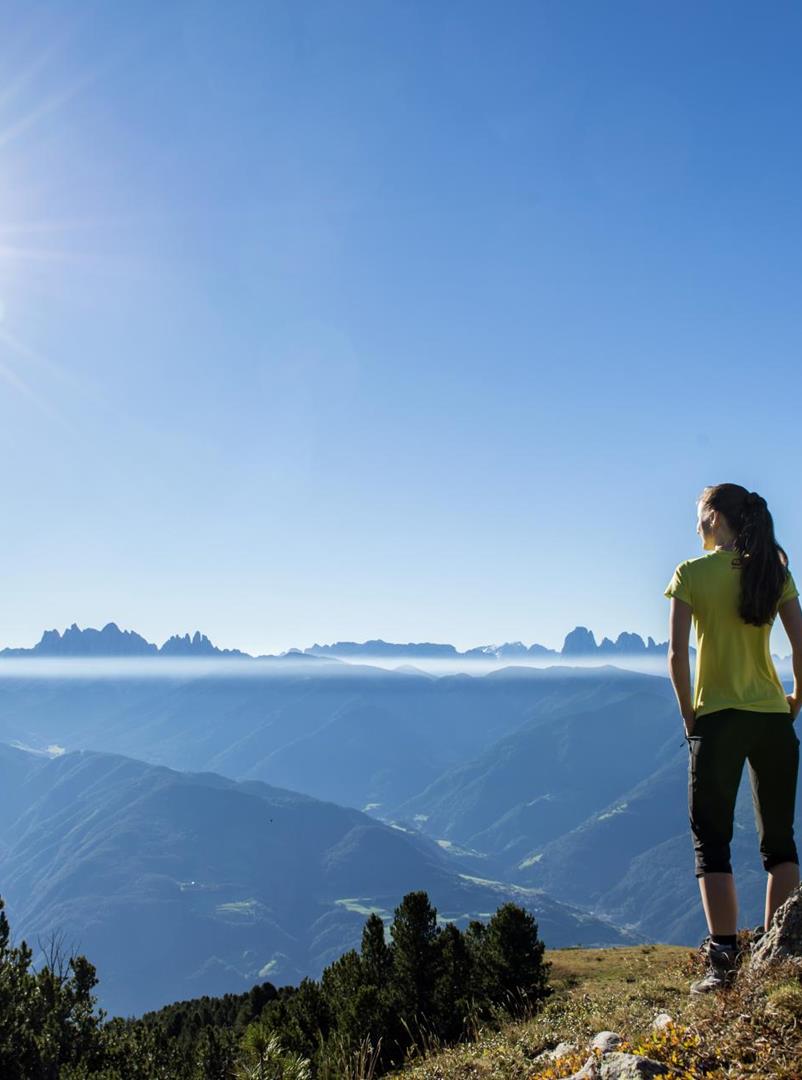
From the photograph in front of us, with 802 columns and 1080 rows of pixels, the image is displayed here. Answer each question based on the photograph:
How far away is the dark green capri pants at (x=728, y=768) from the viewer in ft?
22.2

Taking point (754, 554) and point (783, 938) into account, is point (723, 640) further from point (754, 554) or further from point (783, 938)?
point (783, 938)

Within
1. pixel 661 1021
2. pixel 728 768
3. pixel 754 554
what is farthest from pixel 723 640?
pixel 661 1021

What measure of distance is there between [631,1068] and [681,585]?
3695mm

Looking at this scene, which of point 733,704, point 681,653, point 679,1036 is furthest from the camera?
point 681,653

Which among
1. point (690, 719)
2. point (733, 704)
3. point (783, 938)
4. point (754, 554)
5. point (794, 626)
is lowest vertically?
point (783, 938)

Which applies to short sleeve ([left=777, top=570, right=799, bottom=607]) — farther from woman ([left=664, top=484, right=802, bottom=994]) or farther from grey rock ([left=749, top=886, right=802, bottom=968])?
grey rock ([left=749, top=886, right=802, bottom=968])

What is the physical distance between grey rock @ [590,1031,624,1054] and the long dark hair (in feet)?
11.2

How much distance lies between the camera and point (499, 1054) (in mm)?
6902

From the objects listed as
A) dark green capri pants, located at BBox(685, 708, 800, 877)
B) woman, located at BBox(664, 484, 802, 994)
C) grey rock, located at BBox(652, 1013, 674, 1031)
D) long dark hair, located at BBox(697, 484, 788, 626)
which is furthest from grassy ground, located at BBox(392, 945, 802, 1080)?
long dark hair, located at BBox(697, 484, 788, 626)

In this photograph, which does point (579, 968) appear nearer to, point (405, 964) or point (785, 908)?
point (405, 964)

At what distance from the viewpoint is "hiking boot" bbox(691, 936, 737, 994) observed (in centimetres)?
640

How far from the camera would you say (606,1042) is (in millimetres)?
5793

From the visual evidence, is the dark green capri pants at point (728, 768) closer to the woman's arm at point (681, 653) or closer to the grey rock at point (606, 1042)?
the woman's arm at point (681, 653)

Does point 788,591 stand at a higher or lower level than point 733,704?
higher
